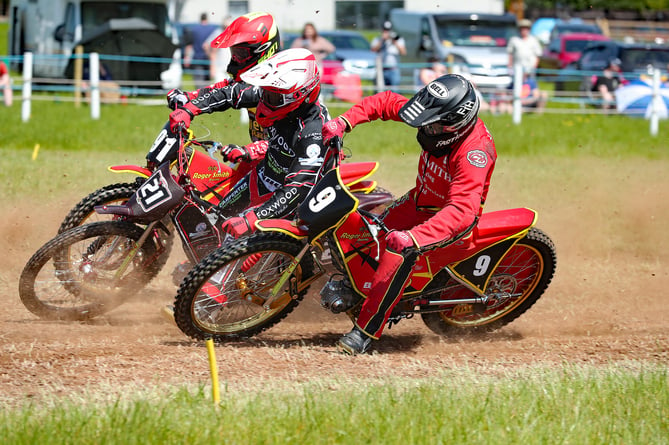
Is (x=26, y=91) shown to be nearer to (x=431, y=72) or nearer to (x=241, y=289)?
(x=431, y=72)

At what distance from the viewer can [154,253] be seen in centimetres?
639

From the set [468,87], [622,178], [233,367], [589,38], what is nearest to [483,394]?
[233,367]

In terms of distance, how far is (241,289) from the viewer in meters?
5.88

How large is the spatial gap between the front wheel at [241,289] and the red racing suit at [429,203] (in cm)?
58

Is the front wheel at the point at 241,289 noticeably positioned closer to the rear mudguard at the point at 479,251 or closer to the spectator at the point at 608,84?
the rear mudguard at the point at 479,251

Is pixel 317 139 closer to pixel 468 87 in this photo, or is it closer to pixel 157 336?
pixel 468 87

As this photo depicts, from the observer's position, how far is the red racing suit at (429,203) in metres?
5.32

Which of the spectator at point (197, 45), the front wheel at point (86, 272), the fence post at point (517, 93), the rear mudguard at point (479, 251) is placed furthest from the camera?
the spectator at point (197, 45)

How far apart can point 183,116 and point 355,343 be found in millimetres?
2129

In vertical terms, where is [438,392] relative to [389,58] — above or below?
above

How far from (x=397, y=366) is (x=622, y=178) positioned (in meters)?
7.67

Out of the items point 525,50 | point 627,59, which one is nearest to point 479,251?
point 525,50

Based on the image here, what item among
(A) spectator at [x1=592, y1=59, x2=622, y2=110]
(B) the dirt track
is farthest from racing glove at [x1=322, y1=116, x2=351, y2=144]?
(A) spectator at [x1=592, y1=59, x2=622, y2=110]

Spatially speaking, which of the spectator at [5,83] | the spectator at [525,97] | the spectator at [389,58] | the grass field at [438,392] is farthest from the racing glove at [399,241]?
the spectator at [5,83]
